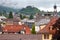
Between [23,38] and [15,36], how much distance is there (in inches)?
47.6

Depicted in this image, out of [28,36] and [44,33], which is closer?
[28,36]

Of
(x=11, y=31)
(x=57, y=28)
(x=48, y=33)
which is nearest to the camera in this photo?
(x=57, y=28)

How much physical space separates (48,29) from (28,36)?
15.3ft

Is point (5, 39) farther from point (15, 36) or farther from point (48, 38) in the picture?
point (48, 38)

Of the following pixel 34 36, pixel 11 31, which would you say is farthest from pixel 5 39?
pixel 11 31

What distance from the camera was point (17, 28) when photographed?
65.4 meters

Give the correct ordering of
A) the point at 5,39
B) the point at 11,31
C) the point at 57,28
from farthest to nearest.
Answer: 1. the point at 11,31
2. the point at 5,39
3. the point at 57,28

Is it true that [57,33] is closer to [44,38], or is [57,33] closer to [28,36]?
[28,36]

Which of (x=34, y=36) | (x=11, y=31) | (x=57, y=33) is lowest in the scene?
(x=11, y=31)

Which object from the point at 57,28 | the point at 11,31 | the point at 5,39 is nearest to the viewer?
the point at 57,28

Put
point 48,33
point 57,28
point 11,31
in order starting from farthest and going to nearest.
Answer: point 11,31, point 48,33, point 57,28

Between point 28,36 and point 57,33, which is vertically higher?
point 57,33

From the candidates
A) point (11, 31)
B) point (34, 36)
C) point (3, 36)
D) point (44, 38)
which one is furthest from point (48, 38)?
point (11, 31)

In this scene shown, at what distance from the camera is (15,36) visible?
4303 cm
